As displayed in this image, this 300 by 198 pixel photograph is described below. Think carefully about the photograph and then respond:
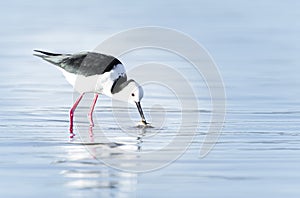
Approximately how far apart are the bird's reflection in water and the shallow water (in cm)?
1

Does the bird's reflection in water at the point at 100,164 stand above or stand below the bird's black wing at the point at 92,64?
below

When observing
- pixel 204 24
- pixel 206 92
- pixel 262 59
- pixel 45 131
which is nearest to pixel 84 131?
pixel 45 131

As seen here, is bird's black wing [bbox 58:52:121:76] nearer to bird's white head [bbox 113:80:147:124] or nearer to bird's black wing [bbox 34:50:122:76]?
bird's black wing [bbox 34:50:122:76]

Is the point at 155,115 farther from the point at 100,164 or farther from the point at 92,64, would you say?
the point at 100,164

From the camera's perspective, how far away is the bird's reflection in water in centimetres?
920

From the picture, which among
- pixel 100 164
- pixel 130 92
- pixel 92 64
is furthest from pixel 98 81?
pixel 100 164

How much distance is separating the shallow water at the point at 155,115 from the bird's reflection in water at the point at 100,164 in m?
0.01

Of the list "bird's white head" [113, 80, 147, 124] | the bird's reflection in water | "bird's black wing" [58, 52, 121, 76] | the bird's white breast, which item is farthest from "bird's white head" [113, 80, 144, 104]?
the bird's reflection in water

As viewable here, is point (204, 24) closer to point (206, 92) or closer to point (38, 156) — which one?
point (206, 92)

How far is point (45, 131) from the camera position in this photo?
41.3 ft

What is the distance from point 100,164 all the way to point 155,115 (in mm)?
4031

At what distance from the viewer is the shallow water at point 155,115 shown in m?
9.47

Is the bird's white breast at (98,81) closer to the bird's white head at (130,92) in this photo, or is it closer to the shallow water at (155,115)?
the bird's white head at (130,92)

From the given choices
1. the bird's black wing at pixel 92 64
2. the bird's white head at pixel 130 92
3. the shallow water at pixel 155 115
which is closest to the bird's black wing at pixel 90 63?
the bird's black wing at pixel 92 64
